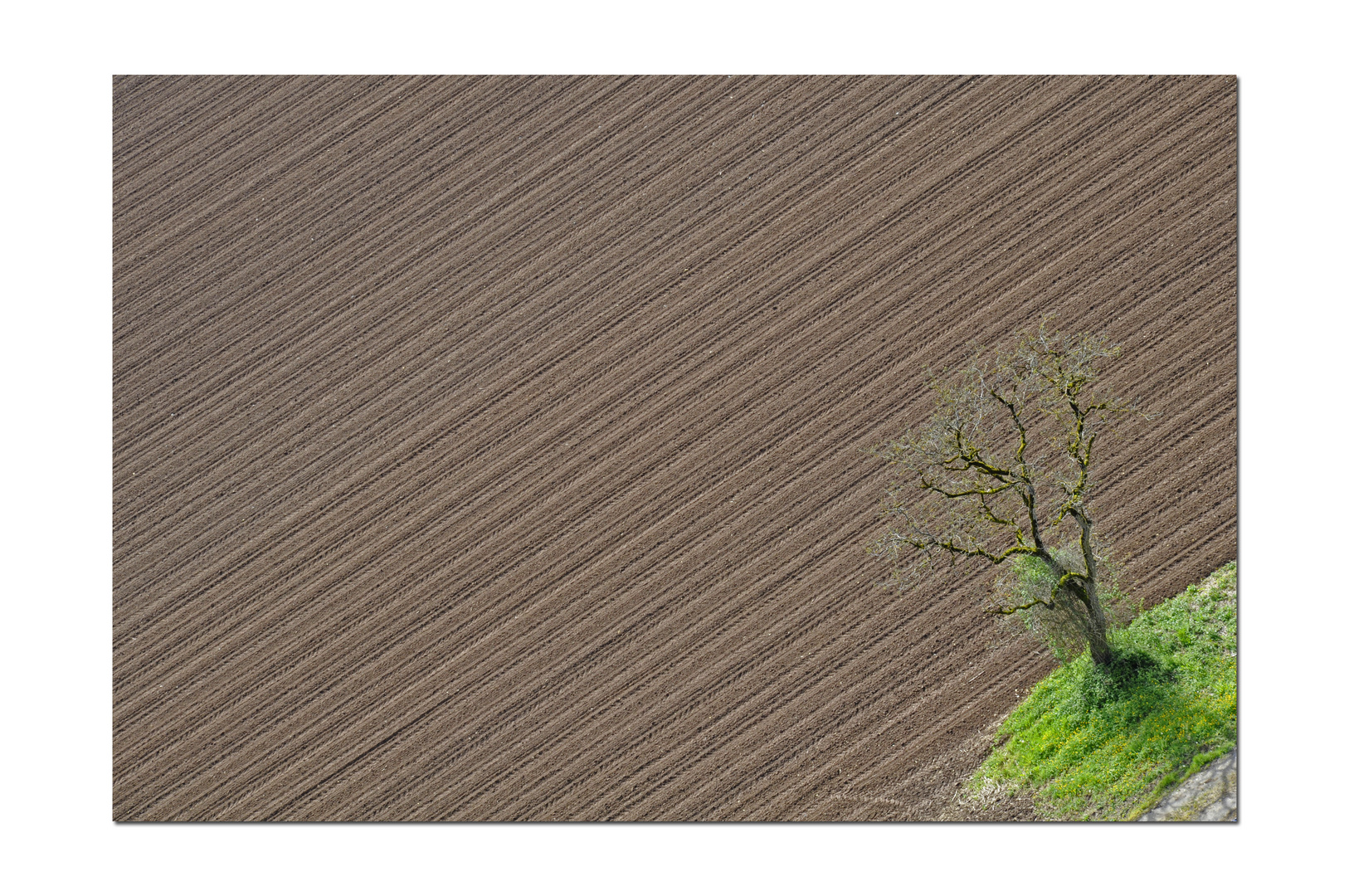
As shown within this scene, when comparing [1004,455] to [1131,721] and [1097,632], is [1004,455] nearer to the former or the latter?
[1097,632]

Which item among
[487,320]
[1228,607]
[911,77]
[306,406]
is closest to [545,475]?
[487,320]

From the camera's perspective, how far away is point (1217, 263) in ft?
38.3

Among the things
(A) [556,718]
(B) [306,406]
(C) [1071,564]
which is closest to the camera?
(C) [1071,564]

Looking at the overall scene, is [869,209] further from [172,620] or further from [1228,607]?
[172,620]

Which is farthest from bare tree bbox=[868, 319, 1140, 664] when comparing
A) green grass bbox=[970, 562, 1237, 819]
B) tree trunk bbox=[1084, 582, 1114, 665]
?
green grass bbox=[970, 562, 1237, 819]

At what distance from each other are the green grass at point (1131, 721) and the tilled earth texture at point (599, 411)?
32 cm

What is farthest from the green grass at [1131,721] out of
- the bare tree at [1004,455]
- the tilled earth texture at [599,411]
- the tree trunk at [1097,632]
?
the bare tree at [1004,455]

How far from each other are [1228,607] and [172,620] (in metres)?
10.5

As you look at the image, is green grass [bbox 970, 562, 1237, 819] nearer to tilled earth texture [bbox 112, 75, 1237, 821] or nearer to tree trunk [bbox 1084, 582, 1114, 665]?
tree trunk [bbox 1084, 582, 1114, 665]

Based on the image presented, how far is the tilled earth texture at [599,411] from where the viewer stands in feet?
36.9

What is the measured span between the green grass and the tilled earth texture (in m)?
0.32

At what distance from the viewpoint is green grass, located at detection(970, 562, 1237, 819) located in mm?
10336

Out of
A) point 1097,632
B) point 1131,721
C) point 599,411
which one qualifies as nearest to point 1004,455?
point 1097,632

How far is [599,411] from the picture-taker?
12.0 metres
